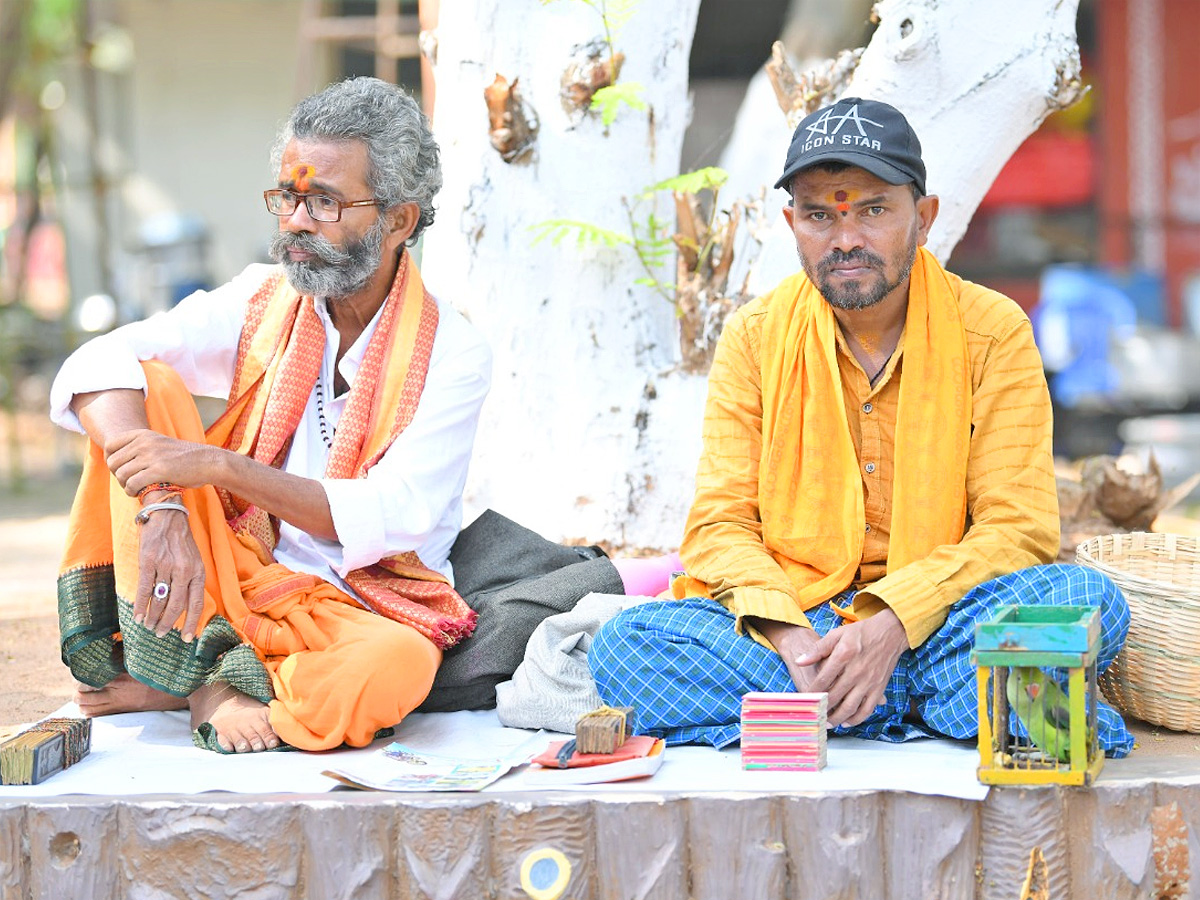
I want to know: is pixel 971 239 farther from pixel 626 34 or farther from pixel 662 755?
pixel 662 755

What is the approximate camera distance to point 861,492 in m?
3.52

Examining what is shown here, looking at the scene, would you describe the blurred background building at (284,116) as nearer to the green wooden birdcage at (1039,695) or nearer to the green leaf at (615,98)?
the green leaf at (615,98)

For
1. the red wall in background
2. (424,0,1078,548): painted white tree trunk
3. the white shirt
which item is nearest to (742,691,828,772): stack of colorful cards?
the white shirt

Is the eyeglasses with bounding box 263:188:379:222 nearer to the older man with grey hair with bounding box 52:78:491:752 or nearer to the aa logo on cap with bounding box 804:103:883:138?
the older man with grey hair with bounding box 52:78:491:752

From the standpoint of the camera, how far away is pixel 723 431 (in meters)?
3.67

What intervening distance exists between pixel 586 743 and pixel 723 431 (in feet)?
2.80

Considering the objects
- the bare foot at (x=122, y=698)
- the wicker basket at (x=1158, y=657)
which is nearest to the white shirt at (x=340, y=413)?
the bare foot at (x=122, y=698)

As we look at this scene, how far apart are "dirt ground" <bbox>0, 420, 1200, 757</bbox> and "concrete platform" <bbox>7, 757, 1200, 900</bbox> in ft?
1.40

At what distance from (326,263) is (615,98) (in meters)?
1.56

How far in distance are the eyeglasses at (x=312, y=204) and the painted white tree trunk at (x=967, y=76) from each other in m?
1.69

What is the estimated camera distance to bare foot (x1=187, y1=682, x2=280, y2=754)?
11.4ft

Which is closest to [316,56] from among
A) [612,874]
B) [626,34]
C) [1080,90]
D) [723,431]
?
[626,34]

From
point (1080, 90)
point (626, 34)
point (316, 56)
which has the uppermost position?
point (316, 56)

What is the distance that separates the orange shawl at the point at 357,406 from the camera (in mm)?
3713
